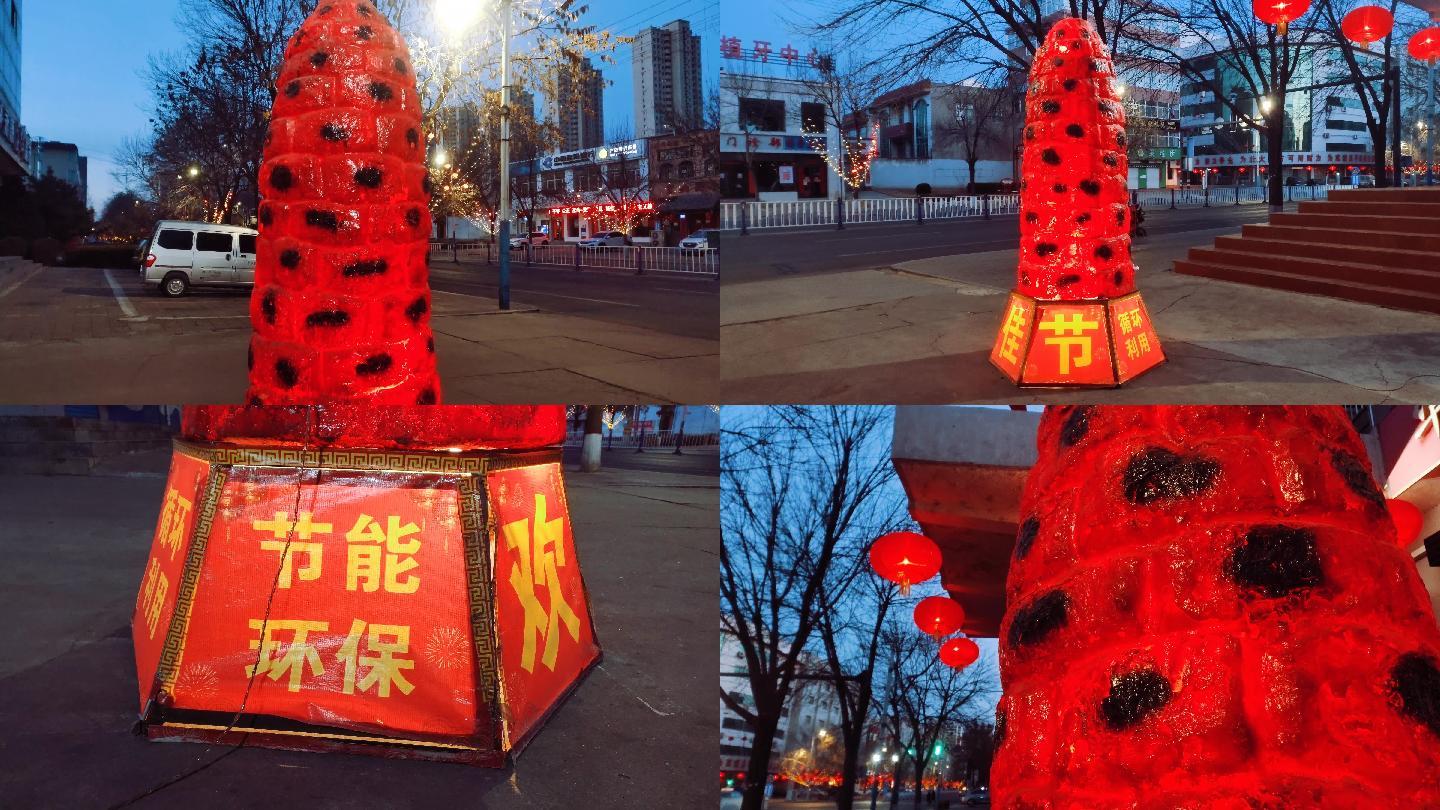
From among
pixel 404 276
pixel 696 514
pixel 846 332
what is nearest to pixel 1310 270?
pixel 846 332

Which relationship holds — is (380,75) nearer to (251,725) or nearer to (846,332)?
(251,725)

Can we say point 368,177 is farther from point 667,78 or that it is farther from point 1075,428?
point 667,78

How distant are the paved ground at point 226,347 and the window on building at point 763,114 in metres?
2.29

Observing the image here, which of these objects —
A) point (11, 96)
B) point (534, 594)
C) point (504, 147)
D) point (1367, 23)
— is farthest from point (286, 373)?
point (1367, 23)

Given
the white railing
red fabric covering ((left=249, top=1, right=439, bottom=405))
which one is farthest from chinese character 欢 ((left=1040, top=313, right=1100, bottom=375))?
the white railing

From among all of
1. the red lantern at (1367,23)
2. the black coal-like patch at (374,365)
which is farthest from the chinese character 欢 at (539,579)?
the red lantern at (1367,23)

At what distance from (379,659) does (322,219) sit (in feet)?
6.59

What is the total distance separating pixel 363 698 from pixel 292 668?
38cm

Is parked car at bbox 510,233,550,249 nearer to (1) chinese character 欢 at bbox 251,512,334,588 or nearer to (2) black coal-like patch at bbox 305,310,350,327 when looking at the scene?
(1) chinese character 欢 at bbox 251,512,334,588

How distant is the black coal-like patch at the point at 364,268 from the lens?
3.24 meters

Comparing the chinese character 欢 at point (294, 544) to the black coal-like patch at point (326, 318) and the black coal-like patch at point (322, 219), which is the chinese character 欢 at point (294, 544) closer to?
→ the black coal-like patch at point (326, 318)

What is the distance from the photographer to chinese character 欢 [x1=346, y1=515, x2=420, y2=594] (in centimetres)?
395

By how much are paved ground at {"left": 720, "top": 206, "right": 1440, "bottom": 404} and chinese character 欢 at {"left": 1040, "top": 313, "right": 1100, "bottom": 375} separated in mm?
248

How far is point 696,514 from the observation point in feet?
35.9
